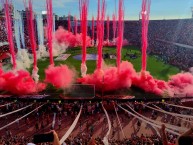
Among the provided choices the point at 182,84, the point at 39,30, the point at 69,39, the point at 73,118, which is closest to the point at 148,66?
the point at 182,84

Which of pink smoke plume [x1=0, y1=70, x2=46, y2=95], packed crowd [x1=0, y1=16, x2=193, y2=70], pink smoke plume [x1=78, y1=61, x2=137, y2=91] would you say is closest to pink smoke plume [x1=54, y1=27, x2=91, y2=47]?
packed crowd [x1=0, y1=16, x2=193, y2=70]

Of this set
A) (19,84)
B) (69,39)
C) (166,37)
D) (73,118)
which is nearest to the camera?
(73,118)

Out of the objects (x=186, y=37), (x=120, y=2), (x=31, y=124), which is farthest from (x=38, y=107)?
(x=186, y=37)

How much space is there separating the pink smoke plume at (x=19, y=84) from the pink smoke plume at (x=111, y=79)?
3508 millimetres

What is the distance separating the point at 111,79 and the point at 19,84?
675 cm

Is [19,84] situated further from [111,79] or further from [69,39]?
[69,39]

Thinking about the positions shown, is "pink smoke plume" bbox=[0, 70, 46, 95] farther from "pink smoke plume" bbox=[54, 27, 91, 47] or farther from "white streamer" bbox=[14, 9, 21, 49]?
"pink smoke plume" bbox=[54, 27, 91, 47]

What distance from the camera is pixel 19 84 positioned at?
2055cm

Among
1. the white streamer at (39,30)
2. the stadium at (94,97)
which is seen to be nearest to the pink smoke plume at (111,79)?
the stadium at (94,97)

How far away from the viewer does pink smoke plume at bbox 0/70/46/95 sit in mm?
20250

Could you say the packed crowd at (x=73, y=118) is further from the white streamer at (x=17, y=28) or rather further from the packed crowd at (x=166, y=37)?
the white streamer at (x=17, y=28)

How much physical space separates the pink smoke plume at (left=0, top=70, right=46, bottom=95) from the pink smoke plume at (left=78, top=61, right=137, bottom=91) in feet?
11.5

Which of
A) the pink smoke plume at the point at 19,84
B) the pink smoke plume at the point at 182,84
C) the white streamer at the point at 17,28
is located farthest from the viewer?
the white streamer at the point at 17,28

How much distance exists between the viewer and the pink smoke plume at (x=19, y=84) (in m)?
20.2
